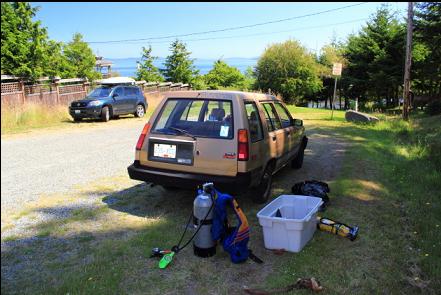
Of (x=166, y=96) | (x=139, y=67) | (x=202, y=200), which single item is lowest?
(x=202, y=200)

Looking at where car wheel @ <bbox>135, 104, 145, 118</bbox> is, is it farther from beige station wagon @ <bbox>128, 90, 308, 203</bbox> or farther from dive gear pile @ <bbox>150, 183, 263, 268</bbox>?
dive gear pile @ <bbox>150, 183, 263, 268</bbox>

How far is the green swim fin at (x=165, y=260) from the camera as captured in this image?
160 inches

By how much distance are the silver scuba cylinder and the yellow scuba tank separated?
1512mm

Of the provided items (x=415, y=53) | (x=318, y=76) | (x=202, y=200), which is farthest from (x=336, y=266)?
(x=318, y=76)

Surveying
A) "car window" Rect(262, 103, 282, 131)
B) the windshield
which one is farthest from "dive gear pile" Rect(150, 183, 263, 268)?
the windshield

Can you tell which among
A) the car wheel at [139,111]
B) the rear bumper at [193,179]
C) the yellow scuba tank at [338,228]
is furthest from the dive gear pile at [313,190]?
the car wheel at [139,111]

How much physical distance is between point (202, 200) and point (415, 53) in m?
34.2

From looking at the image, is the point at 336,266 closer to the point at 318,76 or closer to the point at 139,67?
the point at 139,67

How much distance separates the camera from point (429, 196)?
21.6 feet

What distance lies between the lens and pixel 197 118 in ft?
19.1

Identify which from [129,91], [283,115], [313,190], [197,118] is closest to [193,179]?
[197,118]

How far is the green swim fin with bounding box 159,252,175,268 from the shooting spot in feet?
13.3

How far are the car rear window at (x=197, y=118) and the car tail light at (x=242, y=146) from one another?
0.12 m

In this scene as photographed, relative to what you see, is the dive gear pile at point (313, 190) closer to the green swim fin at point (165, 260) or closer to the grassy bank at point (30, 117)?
the green swim fin at point (165, 260)
